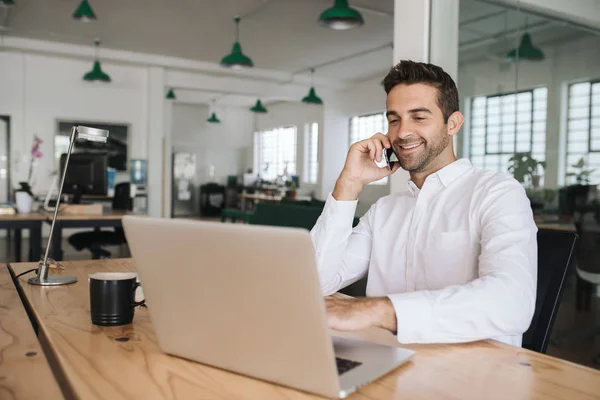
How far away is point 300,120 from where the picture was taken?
44.4 ft

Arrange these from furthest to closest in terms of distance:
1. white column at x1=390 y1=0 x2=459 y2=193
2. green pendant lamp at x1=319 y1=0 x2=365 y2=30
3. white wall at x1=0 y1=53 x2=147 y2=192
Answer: white wall at x1=0 y1=53 x2=147 y2=192, green pendant lamp at x1=319 y1=0 x2=365 y2=30, white column at x1=390 y1=0 x2=459 y2=193

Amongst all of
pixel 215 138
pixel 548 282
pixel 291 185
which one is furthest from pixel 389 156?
pixel 215 138

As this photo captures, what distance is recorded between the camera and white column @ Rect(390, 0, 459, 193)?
288 cm

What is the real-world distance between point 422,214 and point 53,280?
3.81 feet

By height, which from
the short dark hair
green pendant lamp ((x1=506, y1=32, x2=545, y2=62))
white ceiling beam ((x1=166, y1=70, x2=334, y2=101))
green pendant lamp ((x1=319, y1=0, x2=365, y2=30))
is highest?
white ceiling beam ((x1=166, y1=70, x2=334, y2=101))

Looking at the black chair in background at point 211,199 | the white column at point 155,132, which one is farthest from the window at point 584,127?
the black chair in background at point 211,199

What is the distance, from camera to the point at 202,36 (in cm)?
831

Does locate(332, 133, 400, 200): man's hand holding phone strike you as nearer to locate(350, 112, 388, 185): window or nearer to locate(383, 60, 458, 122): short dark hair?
locate(383, 60, 458, 122): short dark hair

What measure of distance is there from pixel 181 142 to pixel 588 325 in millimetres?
12220

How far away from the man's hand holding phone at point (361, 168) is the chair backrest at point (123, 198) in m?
4.86

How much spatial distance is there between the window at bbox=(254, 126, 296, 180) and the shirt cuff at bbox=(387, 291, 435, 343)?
499 inches

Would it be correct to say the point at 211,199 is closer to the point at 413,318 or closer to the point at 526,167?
the point at 526,167

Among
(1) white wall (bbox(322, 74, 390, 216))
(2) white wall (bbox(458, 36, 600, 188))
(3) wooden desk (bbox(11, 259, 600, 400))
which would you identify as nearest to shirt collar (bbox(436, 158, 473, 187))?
(3) wooden desk (bbox(11, 259, 600, 400))

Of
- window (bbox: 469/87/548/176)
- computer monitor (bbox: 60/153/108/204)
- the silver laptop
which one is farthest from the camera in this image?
computer monitor (bbox: 60/153/108/204)
